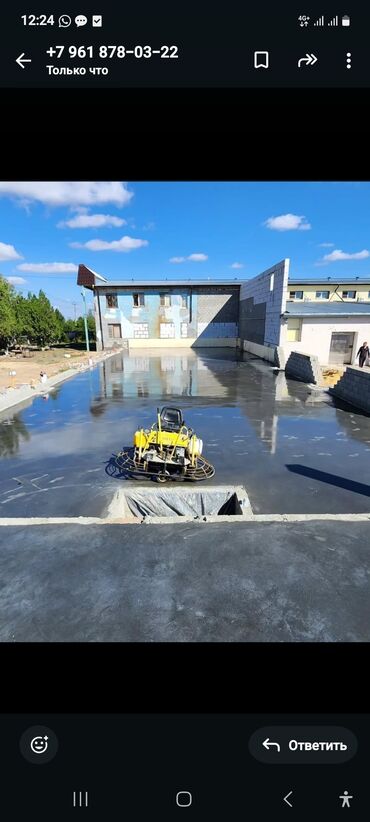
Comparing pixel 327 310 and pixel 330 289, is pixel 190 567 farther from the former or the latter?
pixel 330 289

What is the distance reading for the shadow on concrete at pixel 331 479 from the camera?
591cm

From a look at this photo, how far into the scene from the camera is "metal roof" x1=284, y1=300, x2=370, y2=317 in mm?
20047

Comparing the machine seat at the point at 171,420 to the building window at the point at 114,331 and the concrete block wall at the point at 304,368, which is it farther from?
the building window at the point at 114,331

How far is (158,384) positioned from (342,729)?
664 inches

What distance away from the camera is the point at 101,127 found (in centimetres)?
117

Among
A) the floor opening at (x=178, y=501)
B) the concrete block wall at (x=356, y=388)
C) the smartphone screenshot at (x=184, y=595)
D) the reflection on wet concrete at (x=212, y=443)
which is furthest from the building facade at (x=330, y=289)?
the smartphone screenshot at (x=184, y=595)

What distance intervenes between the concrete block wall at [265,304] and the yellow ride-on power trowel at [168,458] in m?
17.9

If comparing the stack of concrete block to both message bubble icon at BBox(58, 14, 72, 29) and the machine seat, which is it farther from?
message bubble icon at BBox(58, 14, 72, 29)

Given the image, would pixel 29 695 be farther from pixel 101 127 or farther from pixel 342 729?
pixel 101 127

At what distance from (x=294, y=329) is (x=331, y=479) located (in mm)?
17307

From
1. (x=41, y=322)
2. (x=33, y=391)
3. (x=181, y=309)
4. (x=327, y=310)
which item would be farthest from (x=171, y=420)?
(x=181, y=309)

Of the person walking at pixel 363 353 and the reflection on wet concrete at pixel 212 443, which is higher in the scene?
the person walking at pixel 363 353

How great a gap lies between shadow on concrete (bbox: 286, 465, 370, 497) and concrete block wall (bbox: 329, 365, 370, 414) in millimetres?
5843

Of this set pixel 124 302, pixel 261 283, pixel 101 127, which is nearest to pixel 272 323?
pixel 261 283
